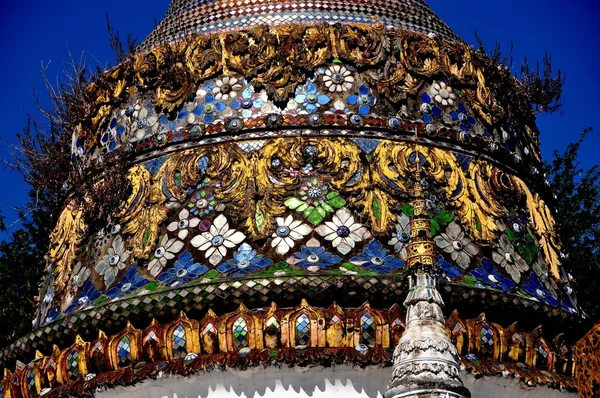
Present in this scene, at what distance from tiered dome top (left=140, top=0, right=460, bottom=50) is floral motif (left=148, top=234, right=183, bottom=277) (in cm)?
223

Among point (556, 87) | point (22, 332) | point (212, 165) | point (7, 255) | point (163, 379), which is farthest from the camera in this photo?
point (7, 255)

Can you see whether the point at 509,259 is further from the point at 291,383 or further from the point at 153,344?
the point at 153,344

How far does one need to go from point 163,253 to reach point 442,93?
288 centimetres

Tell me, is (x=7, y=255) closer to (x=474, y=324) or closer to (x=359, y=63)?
(x=359, y=63)

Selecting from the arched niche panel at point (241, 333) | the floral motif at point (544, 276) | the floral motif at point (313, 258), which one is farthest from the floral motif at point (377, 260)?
the floral motif at point (544, 276)

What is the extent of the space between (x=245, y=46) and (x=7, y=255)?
8409 mm

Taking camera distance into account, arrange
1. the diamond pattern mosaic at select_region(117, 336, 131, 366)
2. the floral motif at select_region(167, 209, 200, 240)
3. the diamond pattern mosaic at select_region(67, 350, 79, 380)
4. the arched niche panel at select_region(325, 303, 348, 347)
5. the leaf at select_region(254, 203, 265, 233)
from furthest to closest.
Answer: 1. the floral motif at select_region(167, 209, 200, 240)
2. the leaf at select_region(254, 203, 265, 233)
3. the diamond pattern mosaic at select_region(67, 350, 79, 380)
4. the diamond pattern mosaic at select_region(117, 336, 131, 366)
5. the arched niche panel at select_region(325, 303, 348, 347)

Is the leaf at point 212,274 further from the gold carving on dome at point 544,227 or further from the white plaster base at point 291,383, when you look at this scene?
the gold carving on dome at point 544,227

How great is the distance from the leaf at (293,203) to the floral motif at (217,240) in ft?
1.50

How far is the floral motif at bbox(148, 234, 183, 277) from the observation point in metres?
12.6

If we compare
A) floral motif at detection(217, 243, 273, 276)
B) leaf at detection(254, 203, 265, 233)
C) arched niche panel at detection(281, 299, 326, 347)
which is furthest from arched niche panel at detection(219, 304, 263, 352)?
leaf at detection(254, 203, 265, 233)

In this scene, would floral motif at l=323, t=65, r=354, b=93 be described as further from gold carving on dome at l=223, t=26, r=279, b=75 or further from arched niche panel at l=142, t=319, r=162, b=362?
arched niche panel at l=142, t=319, r=162, b=362

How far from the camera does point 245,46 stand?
44.3 feet

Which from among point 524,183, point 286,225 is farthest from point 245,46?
point 524,183
